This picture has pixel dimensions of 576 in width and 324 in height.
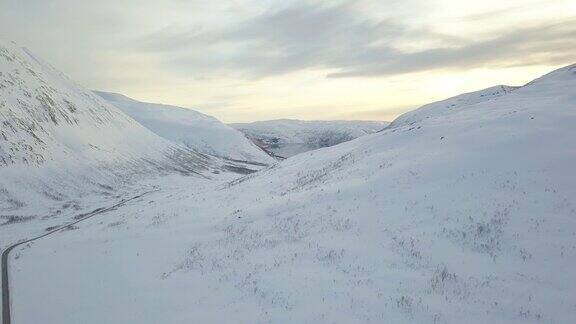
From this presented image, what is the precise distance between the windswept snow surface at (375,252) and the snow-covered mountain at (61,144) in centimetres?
3170

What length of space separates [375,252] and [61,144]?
6836cm

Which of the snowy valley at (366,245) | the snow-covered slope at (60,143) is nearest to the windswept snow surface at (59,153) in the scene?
the snow-covered slope at (60,143)

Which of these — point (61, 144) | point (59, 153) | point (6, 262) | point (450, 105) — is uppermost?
point (61, 144)

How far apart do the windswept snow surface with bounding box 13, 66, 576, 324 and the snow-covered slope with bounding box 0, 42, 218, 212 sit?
31043 millimetres

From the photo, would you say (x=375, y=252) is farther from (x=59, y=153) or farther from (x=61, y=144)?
(x=61, y=144)

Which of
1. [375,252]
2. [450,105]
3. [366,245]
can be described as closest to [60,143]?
[366,245]

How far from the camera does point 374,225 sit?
18.4 metres

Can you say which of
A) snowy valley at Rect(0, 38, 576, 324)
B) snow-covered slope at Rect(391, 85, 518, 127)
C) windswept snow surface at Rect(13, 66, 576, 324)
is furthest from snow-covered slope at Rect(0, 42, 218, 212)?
snow-covered slope at Rect(391, 85, 518, 127)

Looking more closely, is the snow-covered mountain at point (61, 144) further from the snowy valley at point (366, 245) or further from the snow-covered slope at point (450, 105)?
the snow-covered slope at point (450, 105)

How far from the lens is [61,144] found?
2837 inches

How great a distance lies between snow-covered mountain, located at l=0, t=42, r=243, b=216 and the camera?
185ft

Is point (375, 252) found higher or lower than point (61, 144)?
lower

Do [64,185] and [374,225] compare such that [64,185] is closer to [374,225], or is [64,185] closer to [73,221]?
[73,221]

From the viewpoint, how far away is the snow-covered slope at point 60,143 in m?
56.5
